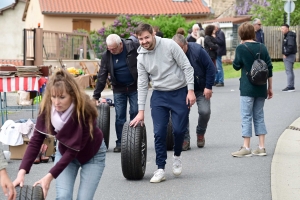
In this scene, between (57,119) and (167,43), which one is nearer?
(57,119)

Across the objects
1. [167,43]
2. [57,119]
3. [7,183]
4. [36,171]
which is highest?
[167,43]

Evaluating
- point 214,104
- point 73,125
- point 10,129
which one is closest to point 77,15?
point 214,104

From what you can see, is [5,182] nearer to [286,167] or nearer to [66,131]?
[66,131]

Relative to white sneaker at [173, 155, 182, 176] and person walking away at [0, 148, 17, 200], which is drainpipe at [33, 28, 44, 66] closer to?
white sneaker at [173, 155, 182, 176]

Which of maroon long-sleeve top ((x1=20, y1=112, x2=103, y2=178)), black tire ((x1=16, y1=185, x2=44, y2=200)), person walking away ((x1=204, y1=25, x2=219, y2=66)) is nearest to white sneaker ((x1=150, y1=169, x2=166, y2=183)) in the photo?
maroon long-sleeve top ((x1=20, y1=112, x2=103, y2=178))

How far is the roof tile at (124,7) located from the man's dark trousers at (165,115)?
41.0 meters

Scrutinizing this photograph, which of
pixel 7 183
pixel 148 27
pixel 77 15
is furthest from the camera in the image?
pixel 77 15

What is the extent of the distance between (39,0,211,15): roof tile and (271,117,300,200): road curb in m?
38.5

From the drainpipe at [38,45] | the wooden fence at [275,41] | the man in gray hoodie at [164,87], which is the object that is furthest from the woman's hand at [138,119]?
the wooden fence at [275,41]

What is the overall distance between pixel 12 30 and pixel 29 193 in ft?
181

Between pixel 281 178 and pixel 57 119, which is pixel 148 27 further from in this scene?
pixel 57 119

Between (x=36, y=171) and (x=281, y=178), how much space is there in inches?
117

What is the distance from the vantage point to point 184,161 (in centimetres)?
991

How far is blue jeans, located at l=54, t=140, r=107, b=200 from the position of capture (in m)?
5.47
